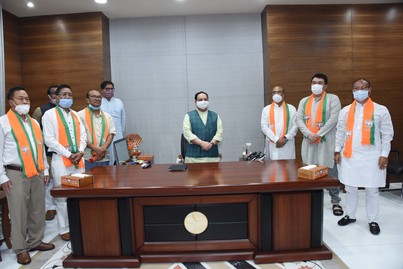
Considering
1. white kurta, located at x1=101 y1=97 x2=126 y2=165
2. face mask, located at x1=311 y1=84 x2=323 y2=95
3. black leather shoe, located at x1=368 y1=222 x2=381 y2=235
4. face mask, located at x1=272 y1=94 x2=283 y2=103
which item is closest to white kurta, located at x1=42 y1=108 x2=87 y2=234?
white kurta, located at x1=101 y1=97 x2=126 y2=165

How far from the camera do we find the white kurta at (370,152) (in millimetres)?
2988

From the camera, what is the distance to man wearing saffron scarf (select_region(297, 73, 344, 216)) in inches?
146

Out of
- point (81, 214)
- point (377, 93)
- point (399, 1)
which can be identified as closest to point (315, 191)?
point (81, 214)

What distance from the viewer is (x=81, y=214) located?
2.45 m

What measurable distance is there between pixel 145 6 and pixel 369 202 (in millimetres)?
4278

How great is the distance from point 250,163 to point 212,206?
2.78 feet

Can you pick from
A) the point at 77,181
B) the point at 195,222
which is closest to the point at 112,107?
the point at 77,181

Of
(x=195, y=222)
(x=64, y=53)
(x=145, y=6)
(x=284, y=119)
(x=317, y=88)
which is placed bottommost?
(x=195, y=222)

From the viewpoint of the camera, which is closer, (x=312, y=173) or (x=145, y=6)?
(x=312, y=173)

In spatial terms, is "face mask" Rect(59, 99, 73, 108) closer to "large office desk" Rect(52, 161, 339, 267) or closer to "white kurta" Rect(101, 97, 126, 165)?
"large office desk" Rect(52, 161, 339, 267)

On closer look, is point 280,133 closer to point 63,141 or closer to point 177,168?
point 177,168

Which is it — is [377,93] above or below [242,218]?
above

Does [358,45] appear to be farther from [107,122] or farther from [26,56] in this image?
[26,56]

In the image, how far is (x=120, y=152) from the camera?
153 inches
